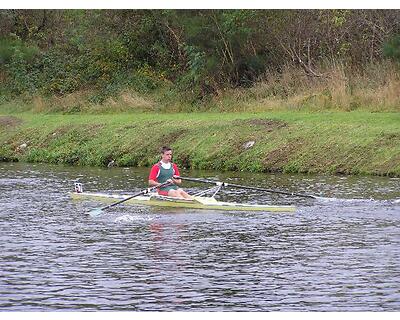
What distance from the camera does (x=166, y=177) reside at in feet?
80.6

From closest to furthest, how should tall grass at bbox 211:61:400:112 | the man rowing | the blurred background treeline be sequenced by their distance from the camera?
the man rowing → tall grass at bbox 211:61:400:112 → the blurred background treeline

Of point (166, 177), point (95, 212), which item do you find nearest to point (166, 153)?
point (166, 177)

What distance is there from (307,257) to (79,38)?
36124 mm

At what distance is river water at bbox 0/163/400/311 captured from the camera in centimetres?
1389

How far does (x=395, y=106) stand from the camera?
34219 millimetres

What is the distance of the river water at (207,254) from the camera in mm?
13891

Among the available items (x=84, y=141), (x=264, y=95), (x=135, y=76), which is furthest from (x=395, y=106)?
(x=135, y=76)

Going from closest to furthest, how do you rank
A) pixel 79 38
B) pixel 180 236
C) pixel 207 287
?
pixel 207 287 → pixel 180 236 → pixel 79 38

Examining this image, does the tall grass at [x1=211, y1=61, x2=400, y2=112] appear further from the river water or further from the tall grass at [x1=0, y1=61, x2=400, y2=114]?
the river water

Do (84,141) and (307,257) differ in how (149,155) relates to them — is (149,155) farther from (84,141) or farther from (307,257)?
(307,257)

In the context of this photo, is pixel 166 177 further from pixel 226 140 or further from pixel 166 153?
pixel 226 140

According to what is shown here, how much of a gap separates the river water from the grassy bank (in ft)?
10.7

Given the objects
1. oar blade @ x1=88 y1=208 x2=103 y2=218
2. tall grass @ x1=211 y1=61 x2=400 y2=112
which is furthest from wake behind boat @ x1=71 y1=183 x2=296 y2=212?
tall grass @ x1=211 y1=61 x2=400 y2=112

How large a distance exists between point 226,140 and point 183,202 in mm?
10170
